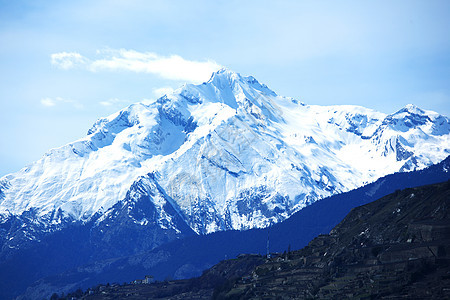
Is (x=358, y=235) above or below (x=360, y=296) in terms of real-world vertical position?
above

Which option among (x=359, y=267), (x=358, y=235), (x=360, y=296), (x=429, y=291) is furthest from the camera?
(x=358, y=235)

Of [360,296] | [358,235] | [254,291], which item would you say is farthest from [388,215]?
[360,296]

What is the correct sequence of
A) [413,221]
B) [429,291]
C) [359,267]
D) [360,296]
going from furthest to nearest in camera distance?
[413,221] < [359,267] < [360,296] < [429,291]

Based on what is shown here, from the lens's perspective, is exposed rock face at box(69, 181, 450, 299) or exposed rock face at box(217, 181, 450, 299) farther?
exposed rock face at box(217, 181, 450, 299)

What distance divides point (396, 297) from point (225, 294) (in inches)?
2619

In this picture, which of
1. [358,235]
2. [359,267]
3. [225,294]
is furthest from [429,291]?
[225,294]

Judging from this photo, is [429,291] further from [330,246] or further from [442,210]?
[330,246]

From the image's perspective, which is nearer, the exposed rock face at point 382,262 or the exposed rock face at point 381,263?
the exposed rock face at point 381,263

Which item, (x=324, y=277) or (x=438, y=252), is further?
(x=324, y=277)

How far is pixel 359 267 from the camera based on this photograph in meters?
161

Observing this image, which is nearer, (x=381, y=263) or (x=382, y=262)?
(x=381, y=263)

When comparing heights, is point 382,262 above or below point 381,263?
above

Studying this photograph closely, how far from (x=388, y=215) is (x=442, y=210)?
22.2 m

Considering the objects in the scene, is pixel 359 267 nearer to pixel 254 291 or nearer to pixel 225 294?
pixel 254 291
